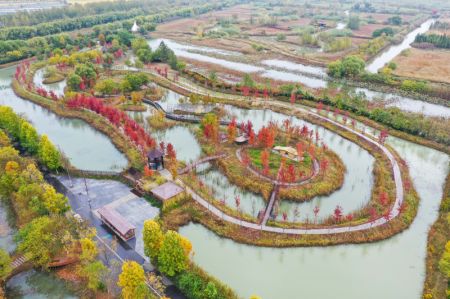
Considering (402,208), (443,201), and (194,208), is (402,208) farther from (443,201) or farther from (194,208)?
(194,208)

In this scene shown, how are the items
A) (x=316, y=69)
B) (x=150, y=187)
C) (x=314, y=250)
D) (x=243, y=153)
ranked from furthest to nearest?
(x=316, y=69) → (x=243, y=153) → (x=150, y=187) → (x=314, y=250)

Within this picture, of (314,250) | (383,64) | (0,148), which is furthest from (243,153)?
(383,64)

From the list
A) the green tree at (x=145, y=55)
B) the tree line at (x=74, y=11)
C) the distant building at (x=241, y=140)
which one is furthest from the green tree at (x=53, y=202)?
the tree line at (x=74, y=11)

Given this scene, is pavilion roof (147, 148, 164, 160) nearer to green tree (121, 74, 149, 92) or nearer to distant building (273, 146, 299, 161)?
distant building (273, 146, 299, 161)

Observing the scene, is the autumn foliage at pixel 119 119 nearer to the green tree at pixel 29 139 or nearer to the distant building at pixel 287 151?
the green tree at pixel 29 139

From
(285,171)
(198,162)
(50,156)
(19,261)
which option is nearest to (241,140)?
(198,162)

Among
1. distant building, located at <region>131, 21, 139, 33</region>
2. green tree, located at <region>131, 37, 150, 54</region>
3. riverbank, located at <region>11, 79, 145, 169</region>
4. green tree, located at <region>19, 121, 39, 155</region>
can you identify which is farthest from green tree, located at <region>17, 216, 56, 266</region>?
distant building, located at <region>131, 21, 139, 33</region>

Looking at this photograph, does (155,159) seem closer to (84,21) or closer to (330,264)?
(330,264)

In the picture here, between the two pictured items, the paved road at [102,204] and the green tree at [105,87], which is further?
the green tree at [105,87]
